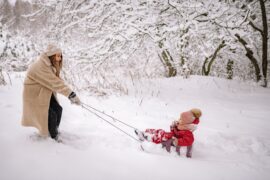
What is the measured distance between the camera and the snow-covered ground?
8.54 ft

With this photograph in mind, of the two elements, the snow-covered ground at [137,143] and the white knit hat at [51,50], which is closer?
the snow-covered ground at [137,143]

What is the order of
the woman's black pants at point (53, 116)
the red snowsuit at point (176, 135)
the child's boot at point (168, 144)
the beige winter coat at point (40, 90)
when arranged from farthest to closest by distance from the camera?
the child's boot at point (168, 144) → the red snowsuit at point (176, 135) → the woman's black pants at point (53, 116) → the beige winter coat at point (40, 90)

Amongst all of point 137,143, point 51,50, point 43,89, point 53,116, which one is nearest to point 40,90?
point 43,89

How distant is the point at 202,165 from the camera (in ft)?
9.69

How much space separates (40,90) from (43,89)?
43 mm

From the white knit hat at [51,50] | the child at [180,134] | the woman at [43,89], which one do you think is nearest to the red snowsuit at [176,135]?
the child at [180,134]

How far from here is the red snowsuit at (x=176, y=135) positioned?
3215mm

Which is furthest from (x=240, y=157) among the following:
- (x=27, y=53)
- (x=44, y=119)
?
(x=27, y=53)

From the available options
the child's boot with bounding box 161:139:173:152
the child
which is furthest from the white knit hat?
the child's boot with bounding box 161:139:173:152

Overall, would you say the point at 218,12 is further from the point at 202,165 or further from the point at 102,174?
the point at 102,174

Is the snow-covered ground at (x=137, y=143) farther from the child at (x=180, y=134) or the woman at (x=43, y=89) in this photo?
the woman at (x=43, y=89)

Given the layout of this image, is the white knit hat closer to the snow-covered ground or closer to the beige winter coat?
the beige winter coat

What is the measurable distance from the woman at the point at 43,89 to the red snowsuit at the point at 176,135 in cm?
137

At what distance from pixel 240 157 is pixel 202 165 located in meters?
0.90
